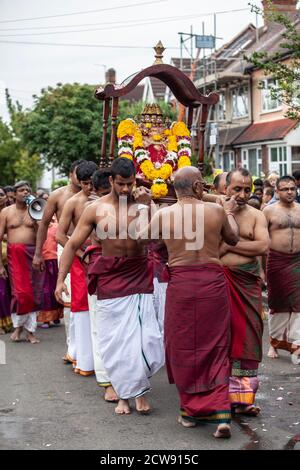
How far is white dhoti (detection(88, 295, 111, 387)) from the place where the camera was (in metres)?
7.18

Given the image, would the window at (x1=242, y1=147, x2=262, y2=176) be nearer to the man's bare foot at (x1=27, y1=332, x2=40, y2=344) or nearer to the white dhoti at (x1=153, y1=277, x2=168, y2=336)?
the man's bare foot at (x1=27, y1=332, x2=40, y2=344)

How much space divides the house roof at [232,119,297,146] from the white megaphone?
20.9 m

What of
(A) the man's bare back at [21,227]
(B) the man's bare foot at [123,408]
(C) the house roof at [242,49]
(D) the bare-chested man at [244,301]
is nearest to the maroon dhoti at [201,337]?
(D) the bare-chested man at [244,301]

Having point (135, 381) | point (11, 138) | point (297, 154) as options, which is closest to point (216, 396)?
point (135, 381)

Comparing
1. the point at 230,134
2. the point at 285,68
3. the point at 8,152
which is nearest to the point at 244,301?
the point at 285,68

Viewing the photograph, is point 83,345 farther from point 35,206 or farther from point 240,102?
point 240,102

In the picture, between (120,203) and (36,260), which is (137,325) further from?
(36,260)

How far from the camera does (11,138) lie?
190ft

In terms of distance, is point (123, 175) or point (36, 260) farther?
point (36, 260)

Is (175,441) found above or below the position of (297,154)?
below

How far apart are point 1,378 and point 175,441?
282cm

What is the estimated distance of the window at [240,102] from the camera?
3775 centimetres

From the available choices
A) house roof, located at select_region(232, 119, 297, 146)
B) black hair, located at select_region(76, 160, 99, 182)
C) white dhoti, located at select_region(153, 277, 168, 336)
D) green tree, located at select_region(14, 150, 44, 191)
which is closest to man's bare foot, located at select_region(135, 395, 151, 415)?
white dhoti, located at select_region(153, 277, 168, 336)

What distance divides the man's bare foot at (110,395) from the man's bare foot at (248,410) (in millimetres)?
1157
